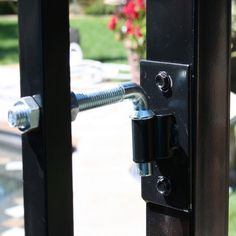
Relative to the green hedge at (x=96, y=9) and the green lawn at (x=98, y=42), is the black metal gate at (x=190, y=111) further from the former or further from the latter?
the green hedge at (x=96, y=9)

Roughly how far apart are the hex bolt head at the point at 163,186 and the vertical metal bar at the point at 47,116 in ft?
0.73

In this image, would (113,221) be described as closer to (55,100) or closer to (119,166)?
(119,166)

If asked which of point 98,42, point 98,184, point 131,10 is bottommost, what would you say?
point 98,184

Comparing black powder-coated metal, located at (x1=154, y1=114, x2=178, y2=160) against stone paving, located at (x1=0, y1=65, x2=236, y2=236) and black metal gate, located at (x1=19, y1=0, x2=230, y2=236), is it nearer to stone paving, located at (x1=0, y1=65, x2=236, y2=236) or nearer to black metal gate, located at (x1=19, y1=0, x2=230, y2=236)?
black metal gate, located at (x1=19, y1=0, x2=230, y2=236)

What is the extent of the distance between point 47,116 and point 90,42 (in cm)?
1291

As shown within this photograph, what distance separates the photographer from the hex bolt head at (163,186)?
836mm

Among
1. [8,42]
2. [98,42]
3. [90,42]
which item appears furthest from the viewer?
[8,42]

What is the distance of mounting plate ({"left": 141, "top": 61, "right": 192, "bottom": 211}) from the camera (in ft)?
2.64

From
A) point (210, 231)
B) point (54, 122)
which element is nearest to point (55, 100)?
point (54, 122)

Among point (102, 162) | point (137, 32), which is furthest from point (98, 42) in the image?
point (102, 162)

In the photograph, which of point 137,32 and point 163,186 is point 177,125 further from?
point 137,32

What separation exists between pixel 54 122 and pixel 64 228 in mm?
124

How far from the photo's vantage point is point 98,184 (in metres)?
3.74

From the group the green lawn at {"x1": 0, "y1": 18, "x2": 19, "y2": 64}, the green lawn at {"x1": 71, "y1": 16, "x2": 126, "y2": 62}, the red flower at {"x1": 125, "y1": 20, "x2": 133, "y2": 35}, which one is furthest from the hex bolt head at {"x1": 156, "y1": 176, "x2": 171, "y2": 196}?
the green lawn at {"x1": 71, "y1": 16, "x2": 126, "y2": 62}
